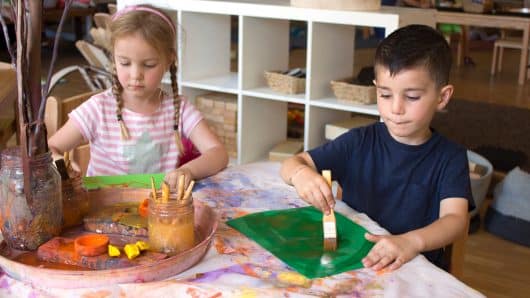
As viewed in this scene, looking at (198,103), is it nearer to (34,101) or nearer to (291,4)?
(291,4)

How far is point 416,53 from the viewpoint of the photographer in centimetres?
147

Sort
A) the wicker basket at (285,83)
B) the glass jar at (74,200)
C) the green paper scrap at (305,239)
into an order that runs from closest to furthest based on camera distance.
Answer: the green paper scrap at (305,239) < the glass jar at (74,200) < the wicker basket at (285,83)

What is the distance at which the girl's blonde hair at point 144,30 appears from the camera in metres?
1.83

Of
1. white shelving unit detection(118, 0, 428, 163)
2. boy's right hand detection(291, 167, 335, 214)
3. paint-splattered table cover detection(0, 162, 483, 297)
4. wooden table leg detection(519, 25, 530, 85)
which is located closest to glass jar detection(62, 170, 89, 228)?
paint-splattered table cover detection(0, 162, 483, 297)

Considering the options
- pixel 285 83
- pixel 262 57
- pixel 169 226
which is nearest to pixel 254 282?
pixel 169 226

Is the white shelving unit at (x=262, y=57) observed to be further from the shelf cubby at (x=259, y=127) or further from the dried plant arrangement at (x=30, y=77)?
the dried plant arrangement at (x=30, y=77)

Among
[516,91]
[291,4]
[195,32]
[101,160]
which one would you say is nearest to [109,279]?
[101,160]

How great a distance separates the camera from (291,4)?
3.05 meters

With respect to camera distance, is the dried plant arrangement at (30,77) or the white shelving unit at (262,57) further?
the white shelving unit at (262,57)

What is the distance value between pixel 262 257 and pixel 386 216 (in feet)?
1.69

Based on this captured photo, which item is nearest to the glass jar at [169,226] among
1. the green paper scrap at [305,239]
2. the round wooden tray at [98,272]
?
the round wooden tray at [98,272]

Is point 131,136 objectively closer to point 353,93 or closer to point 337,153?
point 337,153

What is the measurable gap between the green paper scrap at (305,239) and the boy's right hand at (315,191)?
40 mm

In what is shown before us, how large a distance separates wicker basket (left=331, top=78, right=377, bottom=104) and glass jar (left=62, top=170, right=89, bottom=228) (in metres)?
1.74
